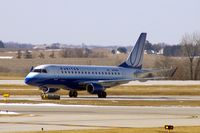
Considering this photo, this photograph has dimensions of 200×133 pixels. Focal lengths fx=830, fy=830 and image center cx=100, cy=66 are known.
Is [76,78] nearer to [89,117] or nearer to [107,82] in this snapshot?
[107,82]

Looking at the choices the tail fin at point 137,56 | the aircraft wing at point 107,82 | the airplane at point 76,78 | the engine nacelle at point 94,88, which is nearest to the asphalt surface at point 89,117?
the airplane at point 76,78

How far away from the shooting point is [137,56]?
87250mm

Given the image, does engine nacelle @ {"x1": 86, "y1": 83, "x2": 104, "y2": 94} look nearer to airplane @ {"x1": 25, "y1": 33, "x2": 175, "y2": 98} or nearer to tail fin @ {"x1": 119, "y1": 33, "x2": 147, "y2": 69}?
airplane @ {"x1": 25, "y1": 33, "x2": 175, "y2": 98}

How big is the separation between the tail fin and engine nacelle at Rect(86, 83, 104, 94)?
7325mm

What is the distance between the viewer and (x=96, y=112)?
5072 centimetres

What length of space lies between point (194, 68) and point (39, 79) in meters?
77.3

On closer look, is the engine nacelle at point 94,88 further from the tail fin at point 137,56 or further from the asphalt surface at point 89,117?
the asphalt surface at point 89,117

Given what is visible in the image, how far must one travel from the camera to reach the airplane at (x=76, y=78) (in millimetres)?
77000

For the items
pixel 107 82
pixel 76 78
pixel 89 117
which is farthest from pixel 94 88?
pixel 89 117

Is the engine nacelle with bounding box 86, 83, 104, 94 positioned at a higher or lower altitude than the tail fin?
lower

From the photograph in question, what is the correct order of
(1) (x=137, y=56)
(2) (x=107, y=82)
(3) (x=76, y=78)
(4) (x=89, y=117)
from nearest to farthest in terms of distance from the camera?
(4) (x=89, y=117) → (3) (x=76, y=78) → (2) (x=107, y=82) → (1) (x=137, y=56)

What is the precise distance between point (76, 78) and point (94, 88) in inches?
76.8

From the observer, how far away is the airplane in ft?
253

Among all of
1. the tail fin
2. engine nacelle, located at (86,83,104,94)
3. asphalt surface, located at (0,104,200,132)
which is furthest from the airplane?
asphalt surface, located at (0,104,200,132)
